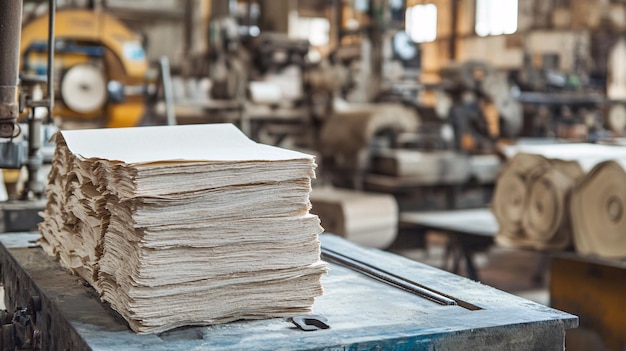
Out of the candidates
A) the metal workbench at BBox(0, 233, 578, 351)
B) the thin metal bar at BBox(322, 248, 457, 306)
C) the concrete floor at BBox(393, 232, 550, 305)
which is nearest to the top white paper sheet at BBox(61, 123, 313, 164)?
the metal workbench at BBox(0, 233, 578, 351)

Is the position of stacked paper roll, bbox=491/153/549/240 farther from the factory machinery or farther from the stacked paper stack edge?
the factory machinery

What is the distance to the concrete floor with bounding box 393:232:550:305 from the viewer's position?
6.71m

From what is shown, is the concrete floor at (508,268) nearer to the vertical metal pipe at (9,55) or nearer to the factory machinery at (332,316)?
the factory machinery at (332,316)

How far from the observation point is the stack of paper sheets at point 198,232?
5.02 feet

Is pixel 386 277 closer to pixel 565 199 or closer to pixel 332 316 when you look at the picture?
pixel 332 316

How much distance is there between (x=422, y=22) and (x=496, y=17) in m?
2.82

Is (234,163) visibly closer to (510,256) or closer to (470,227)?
(470,227)

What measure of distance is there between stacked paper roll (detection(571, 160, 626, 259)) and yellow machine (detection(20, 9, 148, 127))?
735 cm

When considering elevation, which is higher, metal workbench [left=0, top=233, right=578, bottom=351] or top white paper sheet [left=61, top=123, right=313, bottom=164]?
top white paper sheet [left=61, top=123, right=313, bottom=164]

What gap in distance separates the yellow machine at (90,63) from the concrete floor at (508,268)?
495 centimetres

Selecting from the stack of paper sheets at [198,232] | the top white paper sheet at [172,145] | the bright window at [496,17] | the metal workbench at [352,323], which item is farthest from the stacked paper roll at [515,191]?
the bright window at [496,17]

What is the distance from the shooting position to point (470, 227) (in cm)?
586

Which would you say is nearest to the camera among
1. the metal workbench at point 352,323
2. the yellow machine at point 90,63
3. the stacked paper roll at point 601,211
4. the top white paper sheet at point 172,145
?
the metal workbench at point 352,323

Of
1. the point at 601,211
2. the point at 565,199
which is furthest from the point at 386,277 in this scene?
the point at 565,199
